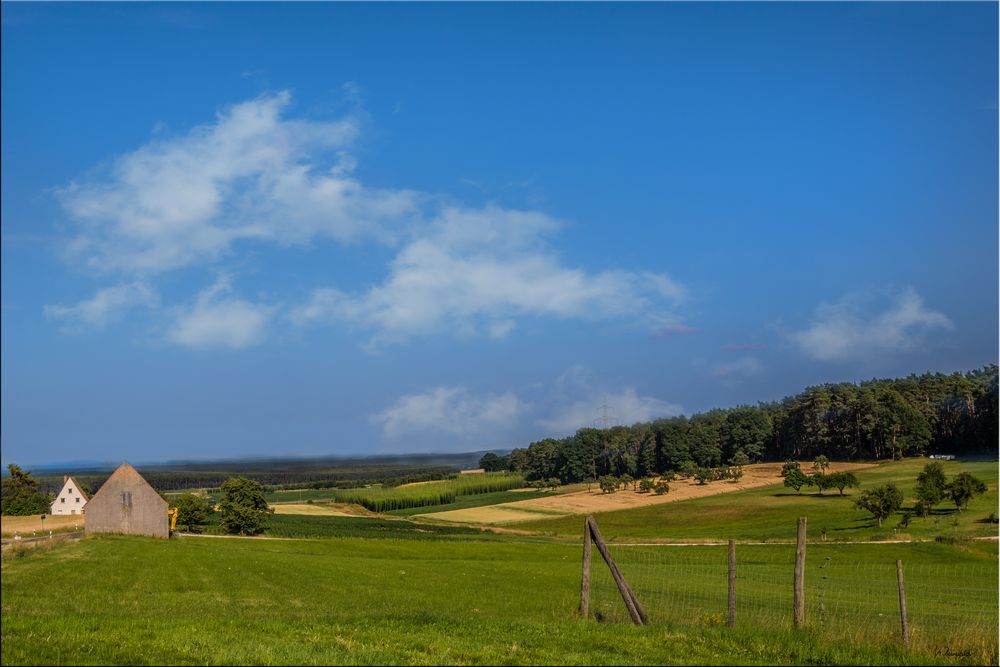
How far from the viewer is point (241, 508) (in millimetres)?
78688

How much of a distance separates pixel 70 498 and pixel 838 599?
6901 centimetres

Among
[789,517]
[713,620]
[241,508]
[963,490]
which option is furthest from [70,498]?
[963,490]

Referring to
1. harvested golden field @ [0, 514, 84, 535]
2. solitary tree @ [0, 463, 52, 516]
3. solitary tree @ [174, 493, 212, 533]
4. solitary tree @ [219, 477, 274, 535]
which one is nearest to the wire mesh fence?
solitary tree @ [219, 477, 274, 535]

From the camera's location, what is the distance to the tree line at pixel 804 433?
119125 mm

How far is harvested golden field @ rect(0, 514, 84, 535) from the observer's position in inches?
2357

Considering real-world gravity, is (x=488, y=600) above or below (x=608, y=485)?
above

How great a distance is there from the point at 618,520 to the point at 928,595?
214 feet

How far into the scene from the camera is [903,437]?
394ft

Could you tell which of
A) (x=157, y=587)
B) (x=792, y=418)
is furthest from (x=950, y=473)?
(x=157, y=587)

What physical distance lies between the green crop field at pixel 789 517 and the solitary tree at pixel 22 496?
50.8m

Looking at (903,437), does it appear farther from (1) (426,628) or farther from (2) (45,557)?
(1) (426,628)

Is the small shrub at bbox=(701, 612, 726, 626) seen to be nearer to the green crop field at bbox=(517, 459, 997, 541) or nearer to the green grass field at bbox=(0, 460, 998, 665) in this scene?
the green grass field at bbox=(0, 460, 998, 665)

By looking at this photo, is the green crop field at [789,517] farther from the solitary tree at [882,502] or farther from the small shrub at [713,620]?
the small shrub at [713,620]

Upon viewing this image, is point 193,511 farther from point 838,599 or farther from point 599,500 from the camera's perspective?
point 838,599
